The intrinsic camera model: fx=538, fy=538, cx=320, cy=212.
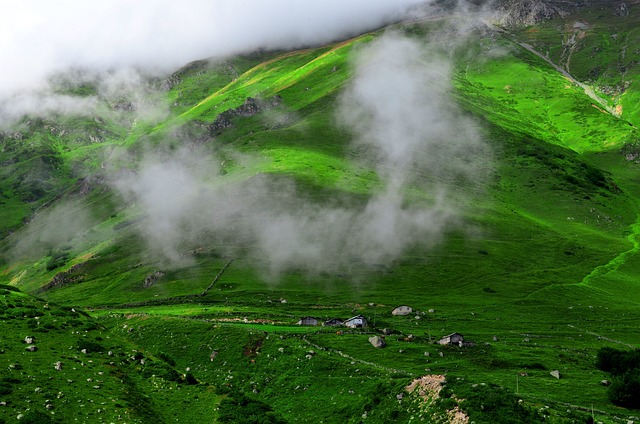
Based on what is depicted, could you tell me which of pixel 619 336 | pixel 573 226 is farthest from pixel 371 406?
pixel 573 226

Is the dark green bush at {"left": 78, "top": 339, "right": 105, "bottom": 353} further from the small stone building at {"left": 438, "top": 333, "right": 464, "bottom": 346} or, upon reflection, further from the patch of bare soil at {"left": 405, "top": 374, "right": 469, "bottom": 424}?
the small stone building at {"left": 438, "top": 333, "right": 464, "bottom": 346}

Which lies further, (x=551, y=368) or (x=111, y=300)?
(x=111, y=300)

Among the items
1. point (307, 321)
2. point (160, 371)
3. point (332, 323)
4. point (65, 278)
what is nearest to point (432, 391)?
point (160, 371)

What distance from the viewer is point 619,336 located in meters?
105

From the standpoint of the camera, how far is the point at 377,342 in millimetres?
82625

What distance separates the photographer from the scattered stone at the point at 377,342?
270ft

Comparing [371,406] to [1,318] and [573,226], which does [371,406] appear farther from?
[573,226]

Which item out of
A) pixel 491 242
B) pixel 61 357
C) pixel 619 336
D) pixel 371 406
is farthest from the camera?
pixel 491 242

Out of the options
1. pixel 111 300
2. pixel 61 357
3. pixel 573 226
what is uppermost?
pixel 61 357

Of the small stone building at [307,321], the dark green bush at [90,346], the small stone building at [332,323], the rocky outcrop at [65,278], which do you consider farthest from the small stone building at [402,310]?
the rocky outcrop at [65,278]

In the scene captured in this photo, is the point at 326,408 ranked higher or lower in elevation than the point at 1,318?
lower

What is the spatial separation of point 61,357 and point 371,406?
91.3 ft

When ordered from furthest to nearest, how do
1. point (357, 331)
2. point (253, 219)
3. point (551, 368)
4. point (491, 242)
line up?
point (253, 219) → point (491, 242) → point (357, 331) → point (551, 368)

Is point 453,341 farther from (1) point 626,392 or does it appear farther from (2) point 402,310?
(2) point 402,310
